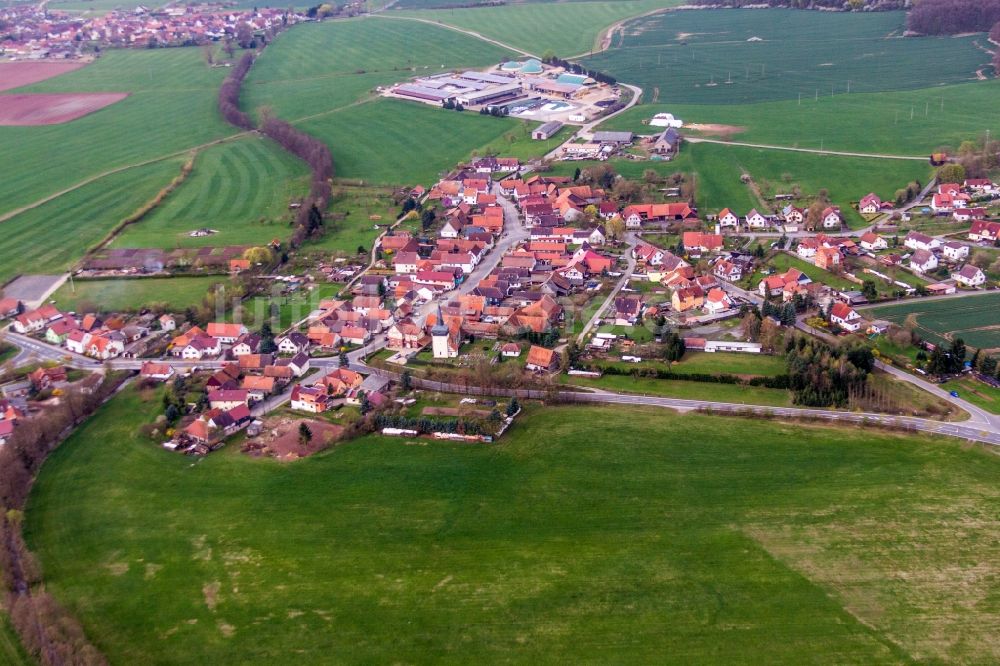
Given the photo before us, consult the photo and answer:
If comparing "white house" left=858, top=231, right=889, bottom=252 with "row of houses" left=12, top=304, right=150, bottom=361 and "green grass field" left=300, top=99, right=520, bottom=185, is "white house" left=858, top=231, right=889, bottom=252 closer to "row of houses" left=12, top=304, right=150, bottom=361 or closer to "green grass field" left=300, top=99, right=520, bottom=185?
"green grass field" left=300, top=99, right=520, bottom=185

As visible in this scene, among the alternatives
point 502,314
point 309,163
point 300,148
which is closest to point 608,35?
point 300,148

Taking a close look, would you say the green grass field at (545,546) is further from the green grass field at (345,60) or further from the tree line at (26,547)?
the green grass field at (345,60)

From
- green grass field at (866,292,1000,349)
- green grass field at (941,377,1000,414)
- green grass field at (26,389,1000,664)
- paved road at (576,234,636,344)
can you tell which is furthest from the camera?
paved road at (576,234,636,344)

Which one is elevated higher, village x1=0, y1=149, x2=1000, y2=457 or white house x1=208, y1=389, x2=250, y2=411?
village x1=0, y1=149, x2=1000, y2=457

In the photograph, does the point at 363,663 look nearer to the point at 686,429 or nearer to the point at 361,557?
the point at 361,557

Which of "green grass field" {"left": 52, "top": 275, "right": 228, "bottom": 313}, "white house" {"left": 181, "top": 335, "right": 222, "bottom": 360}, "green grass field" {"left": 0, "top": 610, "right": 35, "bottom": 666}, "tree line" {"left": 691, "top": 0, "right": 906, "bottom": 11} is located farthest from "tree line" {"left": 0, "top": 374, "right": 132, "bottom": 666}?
"tree line" {"left": 691, "top": 0, "right": 906, "bottom": 11}

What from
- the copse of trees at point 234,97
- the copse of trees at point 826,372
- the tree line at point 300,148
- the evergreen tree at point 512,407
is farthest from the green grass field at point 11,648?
the copse of trees at point 234,97

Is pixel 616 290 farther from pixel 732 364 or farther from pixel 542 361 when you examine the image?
pixel 732 364
